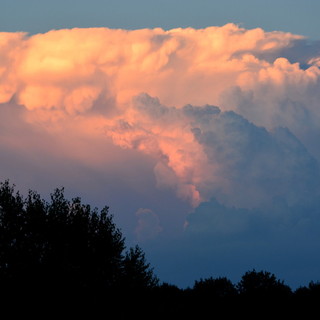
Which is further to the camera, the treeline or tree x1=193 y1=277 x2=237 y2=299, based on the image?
tree x1=193 y1=277 x2=237 y2=299

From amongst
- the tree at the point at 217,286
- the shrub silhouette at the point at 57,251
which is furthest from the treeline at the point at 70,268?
the tree at the point at 217,286

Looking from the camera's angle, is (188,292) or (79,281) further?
(188,292)

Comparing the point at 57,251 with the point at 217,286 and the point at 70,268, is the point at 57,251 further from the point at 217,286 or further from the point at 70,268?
the point at 217,286

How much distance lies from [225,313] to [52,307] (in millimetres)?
20449

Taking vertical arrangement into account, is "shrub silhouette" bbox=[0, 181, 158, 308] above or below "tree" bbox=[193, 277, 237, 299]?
below

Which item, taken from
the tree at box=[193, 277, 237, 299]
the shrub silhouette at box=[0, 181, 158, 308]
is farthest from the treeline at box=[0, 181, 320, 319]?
the tree at box=[193, 277, 237, 299]

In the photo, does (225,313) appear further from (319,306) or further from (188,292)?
(188,292)

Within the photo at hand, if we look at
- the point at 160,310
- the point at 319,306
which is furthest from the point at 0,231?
the point at 319,306

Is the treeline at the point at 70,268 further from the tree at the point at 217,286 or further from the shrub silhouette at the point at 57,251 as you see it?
the tree at the point at 217,286

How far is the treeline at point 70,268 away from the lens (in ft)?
213

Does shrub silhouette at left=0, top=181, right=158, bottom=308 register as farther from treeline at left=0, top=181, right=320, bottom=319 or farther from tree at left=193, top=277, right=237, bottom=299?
tree at left=193, top=277, right=237, bottom=299

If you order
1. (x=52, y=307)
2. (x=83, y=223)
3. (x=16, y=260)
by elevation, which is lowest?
(x=52, y=307)

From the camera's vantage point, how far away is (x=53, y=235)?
2707 inches

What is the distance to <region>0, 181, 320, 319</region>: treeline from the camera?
65.1 m
